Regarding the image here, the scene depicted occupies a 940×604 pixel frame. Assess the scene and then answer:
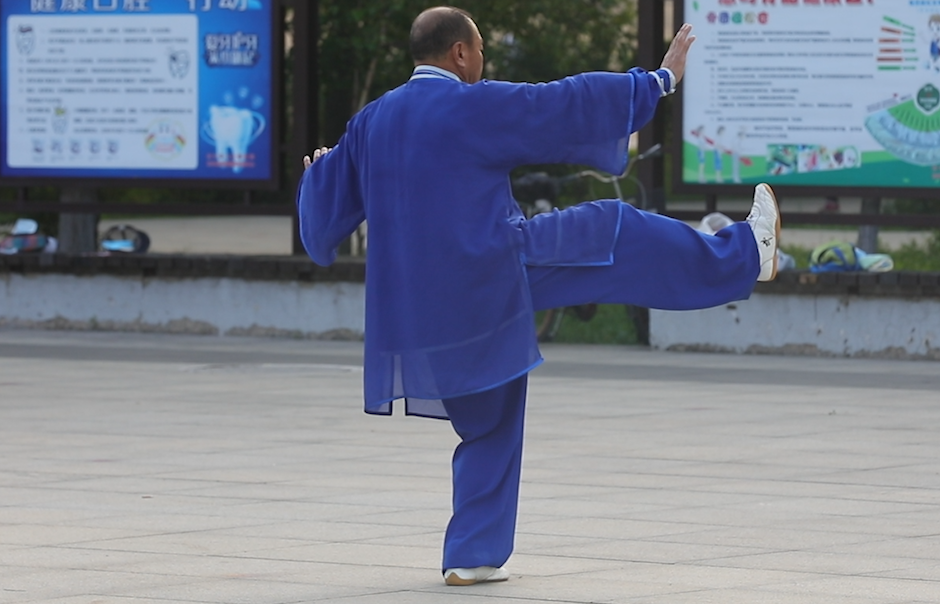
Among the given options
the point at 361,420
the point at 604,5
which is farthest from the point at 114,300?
the point at 604,5

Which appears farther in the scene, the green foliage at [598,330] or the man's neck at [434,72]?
the green foliage at [598,330]

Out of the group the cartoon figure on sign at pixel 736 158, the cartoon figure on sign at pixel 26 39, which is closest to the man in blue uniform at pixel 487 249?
the cartoon figure on sign at pixel 736 158

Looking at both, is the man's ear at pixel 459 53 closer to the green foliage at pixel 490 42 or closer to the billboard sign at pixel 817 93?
the billboard sign at pixel 817 93

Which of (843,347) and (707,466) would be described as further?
(843,347)

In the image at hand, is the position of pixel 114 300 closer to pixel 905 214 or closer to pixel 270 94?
pixel 270 94

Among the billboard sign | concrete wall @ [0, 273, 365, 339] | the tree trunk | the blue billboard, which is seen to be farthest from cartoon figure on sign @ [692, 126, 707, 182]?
the tree trunk

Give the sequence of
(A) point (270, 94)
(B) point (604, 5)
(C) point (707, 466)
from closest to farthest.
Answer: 1. (C) point (707, 466)
2. (A) point (270, 94)
3. (B) point (604, 5)

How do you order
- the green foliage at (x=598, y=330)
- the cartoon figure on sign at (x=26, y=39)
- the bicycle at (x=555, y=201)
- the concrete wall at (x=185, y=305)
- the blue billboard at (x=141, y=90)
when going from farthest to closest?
the cartoon figure on sign at (x=26, y=39), the blue billboard at (x=141, y=90), the concrete wall at (x=185, y=305), the green foliage at (x=598, y=330), the bicycle at (x=555, y=201)

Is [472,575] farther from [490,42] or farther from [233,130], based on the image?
[490,42]

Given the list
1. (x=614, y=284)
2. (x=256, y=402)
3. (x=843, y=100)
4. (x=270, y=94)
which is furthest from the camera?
(x=270, y=94)

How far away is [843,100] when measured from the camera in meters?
12.1

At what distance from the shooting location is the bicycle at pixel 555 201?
12914mm

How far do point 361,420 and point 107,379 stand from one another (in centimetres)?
242

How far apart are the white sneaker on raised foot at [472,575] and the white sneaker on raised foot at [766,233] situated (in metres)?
1.16
